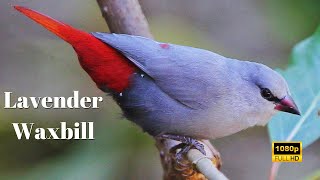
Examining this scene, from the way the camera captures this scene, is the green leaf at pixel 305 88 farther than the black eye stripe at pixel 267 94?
Yes

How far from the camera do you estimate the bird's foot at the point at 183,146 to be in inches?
76.0

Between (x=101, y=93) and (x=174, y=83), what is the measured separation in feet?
0.78

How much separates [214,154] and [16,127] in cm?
62

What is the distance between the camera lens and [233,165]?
6.59 feet

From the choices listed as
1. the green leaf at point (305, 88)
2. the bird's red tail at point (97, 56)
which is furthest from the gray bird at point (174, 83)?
the green leaf at point (305, 88)

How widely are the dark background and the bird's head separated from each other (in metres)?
0.09

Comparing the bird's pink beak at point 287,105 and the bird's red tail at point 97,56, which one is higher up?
the bird's red tail at point 97,56

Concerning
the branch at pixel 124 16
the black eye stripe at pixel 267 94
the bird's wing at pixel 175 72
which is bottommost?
the black eye stripe at pixel 267 94

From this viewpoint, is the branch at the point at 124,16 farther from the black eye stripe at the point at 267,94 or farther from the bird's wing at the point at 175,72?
the black eye stripe at the point at 267,94

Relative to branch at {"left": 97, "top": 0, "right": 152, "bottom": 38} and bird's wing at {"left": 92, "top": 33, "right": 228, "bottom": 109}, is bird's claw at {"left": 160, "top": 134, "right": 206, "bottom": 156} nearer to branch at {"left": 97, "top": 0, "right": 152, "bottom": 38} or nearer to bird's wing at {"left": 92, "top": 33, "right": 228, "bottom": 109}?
bird's wing at {"left": 92, "top": 33, "right": 228, "bottom": 109}

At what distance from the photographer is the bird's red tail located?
185 centimetres

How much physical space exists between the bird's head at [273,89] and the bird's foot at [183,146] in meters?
0.24

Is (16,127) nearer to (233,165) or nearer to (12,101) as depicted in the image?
(12,101)

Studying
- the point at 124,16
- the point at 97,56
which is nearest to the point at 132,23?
the point at 124,16
